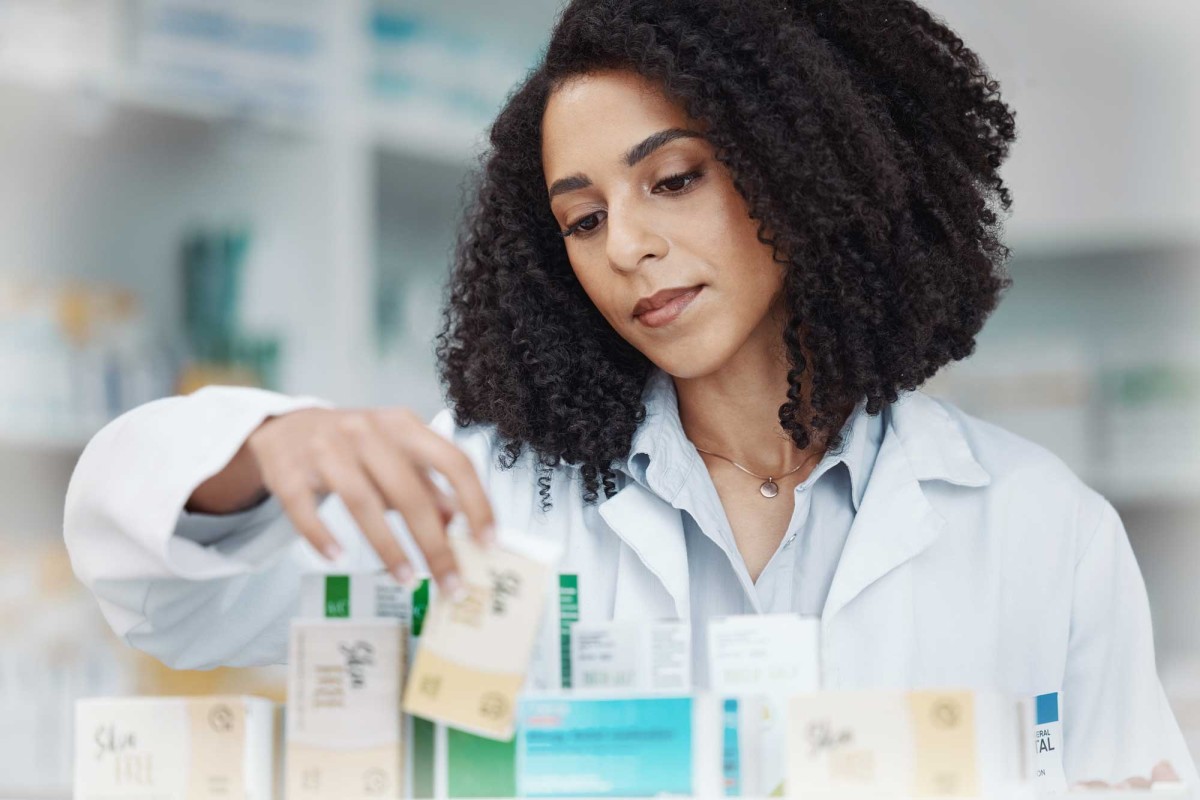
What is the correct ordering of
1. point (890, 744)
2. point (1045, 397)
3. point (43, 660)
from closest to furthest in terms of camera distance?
point (890, 744) < point (43, 660) < point (1045, 397)

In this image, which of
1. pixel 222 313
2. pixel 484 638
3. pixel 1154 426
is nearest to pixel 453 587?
pixel 484 638

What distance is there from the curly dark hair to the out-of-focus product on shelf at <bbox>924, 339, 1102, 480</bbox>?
1.09 m

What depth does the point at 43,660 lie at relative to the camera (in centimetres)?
213

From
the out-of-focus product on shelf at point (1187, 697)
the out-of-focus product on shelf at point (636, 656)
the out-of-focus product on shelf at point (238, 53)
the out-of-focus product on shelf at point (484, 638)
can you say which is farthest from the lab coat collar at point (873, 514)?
the out-of-focus product on shelf at point (1187, 697)

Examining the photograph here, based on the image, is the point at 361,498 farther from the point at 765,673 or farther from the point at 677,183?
the point at 677,183

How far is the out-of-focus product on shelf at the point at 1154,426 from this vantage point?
8.32 ft

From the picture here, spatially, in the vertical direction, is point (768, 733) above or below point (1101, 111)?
below

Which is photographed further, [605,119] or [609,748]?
[605,119]

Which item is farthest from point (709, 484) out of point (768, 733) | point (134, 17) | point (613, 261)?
point (134, 17)

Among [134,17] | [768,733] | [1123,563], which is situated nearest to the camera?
[768,733]

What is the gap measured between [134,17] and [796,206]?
4.62ft

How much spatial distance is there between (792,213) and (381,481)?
653mm

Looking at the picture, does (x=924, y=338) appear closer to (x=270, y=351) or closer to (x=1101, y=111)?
(x=270, y=351)

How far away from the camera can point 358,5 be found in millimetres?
2475
